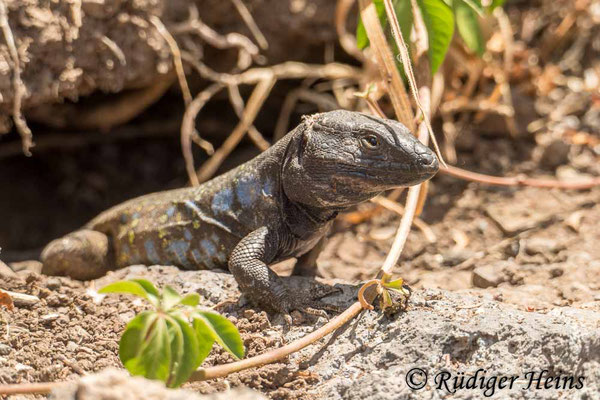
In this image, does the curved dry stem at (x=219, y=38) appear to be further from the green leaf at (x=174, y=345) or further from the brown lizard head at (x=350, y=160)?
the green leaf at (x=174, y=345)

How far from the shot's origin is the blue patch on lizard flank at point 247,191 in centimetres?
434

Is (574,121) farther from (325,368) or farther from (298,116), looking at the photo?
(325,368)

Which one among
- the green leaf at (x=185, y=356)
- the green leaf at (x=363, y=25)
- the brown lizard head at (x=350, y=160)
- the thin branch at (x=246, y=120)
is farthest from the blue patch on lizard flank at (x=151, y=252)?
the green leaf at (x=185, y=356)

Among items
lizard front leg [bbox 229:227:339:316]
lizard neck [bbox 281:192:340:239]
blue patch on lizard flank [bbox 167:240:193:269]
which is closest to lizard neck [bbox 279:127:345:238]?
lizard neck [bbox 281:192:340:239]

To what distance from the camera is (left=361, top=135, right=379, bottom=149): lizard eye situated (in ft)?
12.5

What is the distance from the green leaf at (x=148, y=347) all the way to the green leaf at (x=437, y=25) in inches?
107

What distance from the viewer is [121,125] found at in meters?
7.61

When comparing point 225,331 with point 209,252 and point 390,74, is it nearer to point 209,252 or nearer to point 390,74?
point 209,252

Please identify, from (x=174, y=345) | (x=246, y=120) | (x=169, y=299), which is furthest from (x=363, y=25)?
(x=174, y=345)

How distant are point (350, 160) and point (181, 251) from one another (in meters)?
1.50

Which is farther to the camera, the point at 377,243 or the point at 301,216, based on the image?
the point at 377,243

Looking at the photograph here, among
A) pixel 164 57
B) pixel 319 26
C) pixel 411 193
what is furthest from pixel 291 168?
pixel 319 26

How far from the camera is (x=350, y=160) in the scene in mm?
3834

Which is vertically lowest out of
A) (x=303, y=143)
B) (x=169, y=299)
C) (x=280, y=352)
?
(x=280, y=352)
